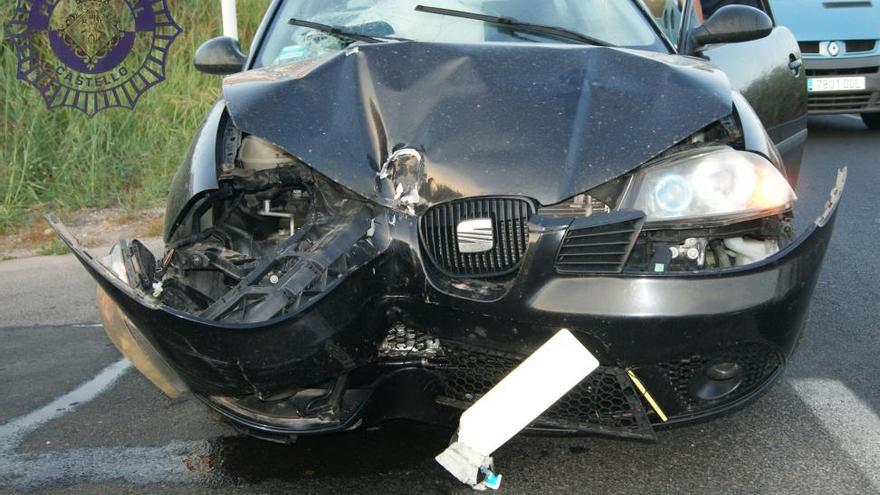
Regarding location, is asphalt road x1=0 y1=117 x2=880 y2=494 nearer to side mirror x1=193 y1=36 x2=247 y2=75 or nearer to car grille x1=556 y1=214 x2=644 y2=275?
car grille x1=556 y1=214 x2=644 y2=275

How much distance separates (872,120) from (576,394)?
8.99 meters

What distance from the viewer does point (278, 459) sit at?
328cm

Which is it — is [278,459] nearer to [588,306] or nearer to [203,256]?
[203,256]

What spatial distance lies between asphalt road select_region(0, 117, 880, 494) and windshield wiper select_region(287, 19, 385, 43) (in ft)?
4.92

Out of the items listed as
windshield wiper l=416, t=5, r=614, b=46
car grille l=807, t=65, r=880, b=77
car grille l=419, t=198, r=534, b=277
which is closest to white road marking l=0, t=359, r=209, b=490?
car grille l=419, t=198, r=534, b=277

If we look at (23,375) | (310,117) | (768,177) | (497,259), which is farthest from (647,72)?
(23,375)

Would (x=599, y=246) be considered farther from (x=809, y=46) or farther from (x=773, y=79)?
(x=809, y=46)

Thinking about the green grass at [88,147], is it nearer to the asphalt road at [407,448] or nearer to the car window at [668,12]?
the asphalt road at [407,448]

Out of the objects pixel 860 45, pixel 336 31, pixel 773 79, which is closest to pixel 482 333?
pixel 336 31

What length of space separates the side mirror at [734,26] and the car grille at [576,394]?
2.12 metres

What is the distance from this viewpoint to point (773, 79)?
539cm

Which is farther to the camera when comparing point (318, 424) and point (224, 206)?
point (224, 206)

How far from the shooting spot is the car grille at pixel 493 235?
8.46 feet

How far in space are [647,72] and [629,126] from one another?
322 mm
